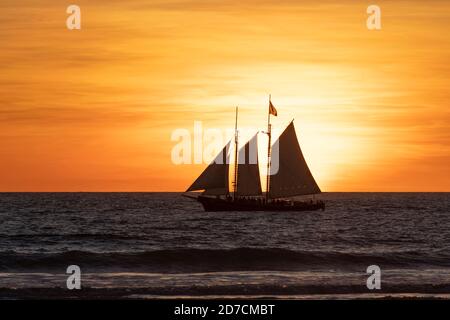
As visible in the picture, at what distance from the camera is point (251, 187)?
117 m

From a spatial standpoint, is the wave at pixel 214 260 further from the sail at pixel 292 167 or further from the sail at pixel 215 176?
the sail at pixel 292 167

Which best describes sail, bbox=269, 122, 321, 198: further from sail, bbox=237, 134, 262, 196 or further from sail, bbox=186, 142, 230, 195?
sail, bbox=186, 142, 230, 195

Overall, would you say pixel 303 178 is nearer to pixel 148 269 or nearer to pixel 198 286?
pixel 148 269

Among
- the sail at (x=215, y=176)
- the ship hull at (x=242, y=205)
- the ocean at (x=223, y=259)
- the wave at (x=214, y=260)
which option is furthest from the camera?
the ship hull at (x=242, y=205)

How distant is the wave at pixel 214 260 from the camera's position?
44.9 m

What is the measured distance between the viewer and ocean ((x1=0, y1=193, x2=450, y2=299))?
32.1 meters

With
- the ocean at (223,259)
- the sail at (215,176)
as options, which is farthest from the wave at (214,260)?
the sail at (215,176)

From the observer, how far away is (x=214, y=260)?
4919cm

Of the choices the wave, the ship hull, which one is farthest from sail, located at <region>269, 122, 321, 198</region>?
the wave

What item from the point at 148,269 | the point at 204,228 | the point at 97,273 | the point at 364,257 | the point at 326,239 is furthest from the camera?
the point at 204,228

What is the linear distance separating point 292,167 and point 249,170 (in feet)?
24.3

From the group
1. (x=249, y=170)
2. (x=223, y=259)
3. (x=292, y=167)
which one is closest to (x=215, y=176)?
(x=249, y=170)
